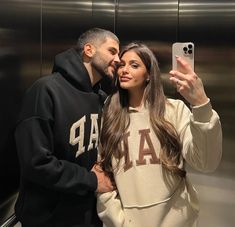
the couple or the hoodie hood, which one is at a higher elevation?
the hoodie hood

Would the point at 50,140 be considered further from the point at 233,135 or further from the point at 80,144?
the point at 233,135

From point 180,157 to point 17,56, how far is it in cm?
101

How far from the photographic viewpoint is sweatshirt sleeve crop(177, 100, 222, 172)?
1.24 metres

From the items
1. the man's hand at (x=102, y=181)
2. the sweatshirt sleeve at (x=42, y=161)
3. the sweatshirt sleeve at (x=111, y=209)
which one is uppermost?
the sweatshirt sleeve at (x=42, y=161)

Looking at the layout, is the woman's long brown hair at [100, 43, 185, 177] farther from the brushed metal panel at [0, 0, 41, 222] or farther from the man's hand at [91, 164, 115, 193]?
the brushed metal panel at [0, 0, 41, 222]

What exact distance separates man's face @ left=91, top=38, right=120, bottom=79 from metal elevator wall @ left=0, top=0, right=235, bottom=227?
1.39 ft

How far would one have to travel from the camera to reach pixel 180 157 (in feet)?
5.09

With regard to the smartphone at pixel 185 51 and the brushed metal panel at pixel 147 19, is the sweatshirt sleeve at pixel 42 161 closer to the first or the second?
the smartphone at pixel 185 51

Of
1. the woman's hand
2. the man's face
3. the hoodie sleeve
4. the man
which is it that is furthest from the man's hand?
the woman's hand

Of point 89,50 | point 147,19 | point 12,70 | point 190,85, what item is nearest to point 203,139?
point 190,85

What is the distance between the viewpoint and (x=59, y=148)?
1.50 meters

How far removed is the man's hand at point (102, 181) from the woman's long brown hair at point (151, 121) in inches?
1.2

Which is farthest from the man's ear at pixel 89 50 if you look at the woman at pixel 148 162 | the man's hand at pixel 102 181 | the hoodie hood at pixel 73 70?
the man's hand at pixel 102 181

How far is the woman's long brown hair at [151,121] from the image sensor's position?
4.98 ft
